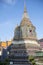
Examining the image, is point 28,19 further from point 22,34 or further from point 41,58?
point 41,58

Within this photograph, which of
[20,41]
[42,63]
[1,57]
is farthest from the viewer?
[1,57]

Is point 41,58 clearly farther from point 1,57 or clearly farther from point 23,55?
point 1,57

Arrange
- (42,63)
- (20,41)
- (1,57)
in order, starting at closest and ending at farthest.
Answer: (42,63), (20,41), (1,57)

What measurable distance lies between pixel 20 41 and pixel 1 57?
6.76m

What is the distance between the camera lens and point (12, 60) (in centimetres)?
4912

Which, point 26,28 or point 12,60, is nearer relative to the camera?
point 12,60

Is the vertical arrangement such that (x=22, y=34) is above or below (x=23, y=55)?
above

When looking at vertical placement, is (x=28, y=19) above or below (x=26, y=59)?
above

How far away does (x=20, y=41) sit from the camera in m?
52.2

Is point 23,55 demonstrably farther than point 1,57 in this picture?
No

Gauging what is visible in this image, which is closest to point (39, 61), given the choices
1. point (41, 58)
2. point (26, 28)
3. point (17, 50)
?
point (41, 58)

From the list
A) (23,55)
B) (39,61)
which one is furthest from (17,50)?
(39,61)

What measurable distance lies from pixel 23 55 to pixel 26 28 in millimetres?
7106

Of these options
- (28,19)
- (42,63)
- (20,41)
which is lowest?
(42,63)
